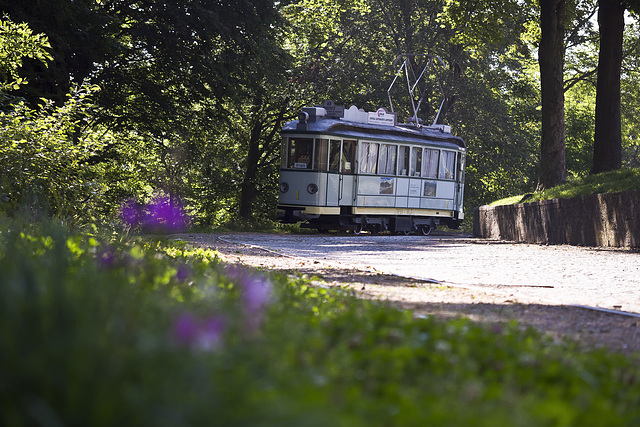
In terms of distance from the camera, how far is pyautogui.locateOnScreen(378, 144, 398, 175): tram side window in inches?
939

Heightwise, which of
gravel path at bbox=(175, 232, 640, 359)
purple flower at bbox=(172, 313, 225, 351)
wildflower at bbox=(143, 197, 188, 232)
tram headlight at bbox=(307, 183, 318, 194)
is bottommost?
gravel path at bbox=(175, 232, 640, 359)

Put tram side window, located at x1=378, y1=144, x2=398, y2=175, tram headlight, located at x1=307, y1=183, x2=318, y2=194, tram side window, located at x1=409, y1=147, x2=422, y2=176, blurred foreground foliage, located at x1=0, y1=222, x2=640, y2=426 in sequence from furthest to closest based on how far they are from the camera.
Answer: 1. tram side window, located at x1=409, y1=147, x2=422, y2=176
2. tram side window, located at x1=378, y1=144, x2=398, y2=175
3. tram headlight, located at x1=307, y1=183, x2=318, y2=194
4. blurred foreground foliage, located at x1=0, y1=222, x2=640, y2=426

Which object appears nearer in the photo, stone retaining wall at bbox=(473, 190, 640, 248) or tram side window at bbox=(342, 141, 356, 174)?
stone retaining wall at bbox=(473, 190, 640, 248)

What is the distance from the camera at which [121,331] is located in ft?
8.82

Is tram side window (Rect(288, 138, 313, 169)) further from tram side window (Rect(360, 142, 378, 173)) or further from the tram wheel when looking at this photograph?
the tram wheel

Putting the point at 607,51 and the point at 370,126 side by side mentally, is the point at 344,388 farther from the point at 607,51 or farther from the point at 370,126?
the point at 370,126

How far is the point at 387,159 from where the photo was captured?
24.0 m

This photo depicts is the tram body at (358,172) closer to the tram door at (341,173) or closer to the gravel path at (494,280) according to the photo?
the tram door at (341,173)

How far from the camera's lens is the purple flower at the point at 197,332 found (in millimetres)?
2592

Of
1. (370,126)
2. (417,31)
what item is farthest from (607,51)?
(417,31)

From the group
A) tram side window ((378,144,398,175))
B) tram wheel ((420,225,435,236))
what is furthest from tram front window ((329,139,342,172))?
tram wheel ((420,225,435,236))

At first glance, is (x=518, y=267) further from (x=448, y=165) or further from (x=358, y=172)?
(x=448, y=165)

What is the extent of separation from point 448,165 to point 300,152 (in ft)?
20.2

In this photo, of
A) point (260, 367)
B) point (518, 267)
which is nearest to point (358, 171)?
point (518, 267)
